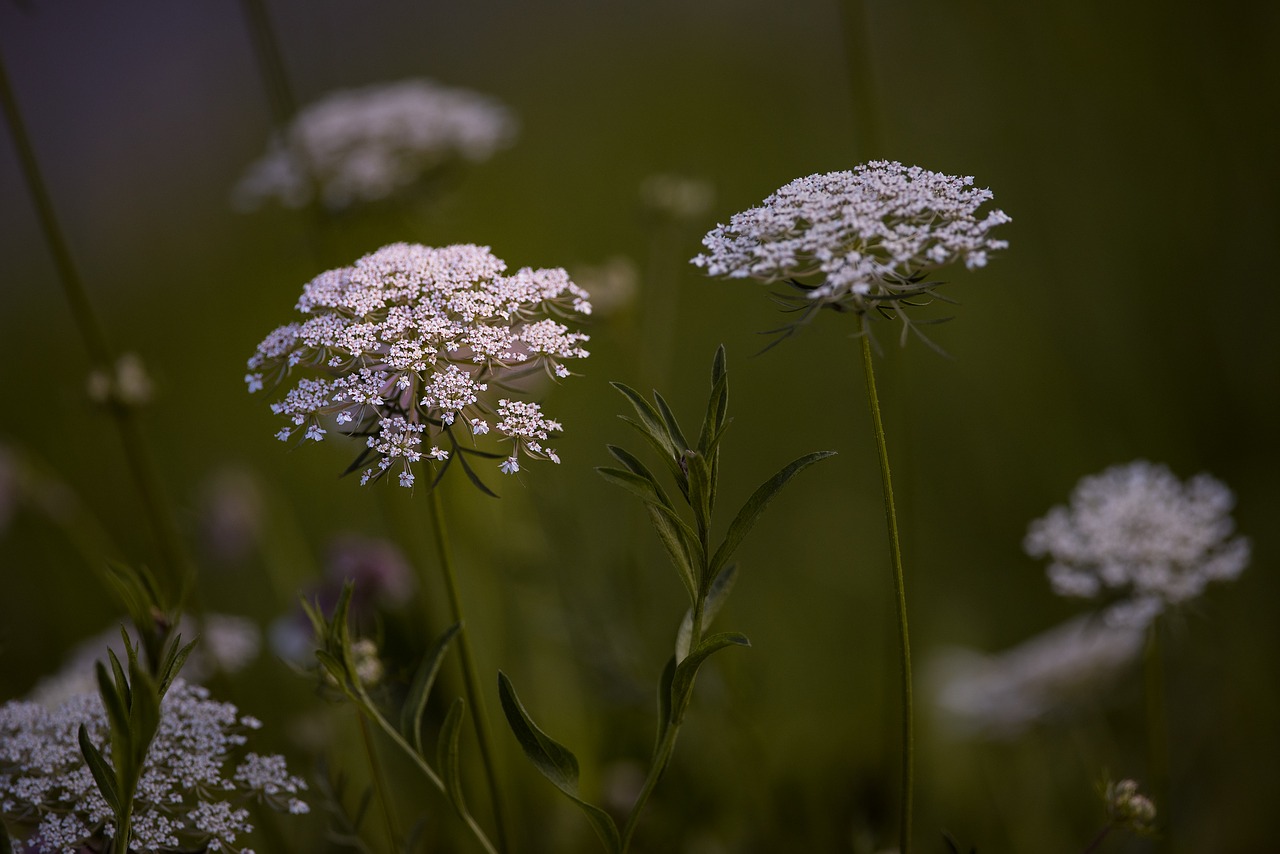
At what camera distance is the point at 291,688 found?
4.60ft

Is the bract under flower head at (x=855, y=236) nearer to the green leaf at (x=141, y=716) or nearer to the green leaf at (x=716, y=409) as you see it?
the green leaf at (x=716, y=409)

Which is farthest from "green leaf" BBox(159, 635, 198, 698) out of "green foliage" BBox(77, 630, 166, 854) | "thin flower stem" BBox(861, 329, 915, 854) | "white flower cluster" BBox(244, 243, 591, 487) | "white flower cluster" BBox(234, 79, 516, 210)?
"white flower cluster" BBox(234, 79, 516, 210)

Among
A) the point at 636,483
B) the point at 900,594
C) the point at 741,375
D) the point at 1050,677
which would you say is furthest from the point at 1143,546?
the point at 741,375

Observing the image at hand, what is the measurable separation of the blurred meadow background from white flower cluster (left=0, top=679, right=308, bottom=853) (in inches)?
2.4

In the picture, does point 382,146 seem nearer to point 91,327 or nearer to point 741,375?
point 91,327

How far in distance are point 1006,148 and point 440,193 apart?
1476 mm

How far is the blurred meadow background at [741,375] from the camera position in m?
1.09

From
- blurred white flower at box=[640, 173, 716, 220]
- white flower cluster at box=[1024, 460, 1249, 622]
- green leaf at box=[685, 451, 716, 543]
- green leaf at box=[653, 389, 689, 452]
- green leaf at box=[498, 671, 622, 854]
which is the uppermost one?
blurred white flower at box=[640, 173, 716, 220]

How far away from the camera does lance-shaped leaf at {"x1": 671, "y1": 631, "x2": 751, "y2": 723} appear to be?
0.42 m

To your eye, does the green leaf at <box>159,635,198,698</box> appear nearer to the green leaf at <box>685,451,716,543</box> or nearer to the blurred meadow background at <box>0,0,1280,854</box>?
the blurred meadow background at <box>0,0,1280,854</box>

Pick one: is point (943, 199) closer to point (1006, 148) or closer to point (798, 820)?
point (798, 820)

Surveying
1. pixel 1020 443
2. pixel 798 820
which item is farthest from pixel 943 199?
pixel 1020 443

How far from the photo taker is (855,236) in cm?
45

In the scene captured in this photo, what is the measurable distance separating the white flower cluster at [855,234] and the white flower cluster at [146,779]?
0.35 metres
